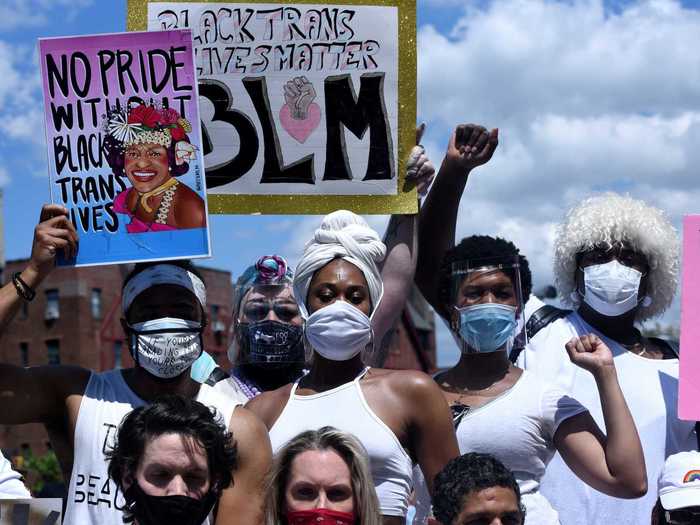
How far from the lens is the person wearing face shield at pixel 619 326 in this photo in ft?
15.5

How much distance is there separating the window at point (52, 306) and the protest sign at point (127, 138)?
54698 mm

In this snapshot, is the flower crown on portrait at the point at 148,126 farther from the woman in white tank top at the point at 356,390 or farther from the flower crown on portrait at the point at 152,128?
the woman in white tank top at the point at 356,390

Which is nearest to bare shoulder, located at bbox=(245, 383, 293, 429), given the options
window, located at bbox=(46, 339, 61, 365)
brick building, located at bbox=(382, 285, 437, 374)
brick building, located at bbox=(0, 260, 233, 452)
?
brick building, located at bbox=(0, 260, 233, 452)

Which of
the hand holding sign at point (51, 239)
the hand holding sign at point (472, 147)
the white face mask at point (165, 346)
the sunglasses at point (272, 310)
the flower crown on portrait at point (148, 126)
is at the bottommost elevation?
the sunglasses at point (272, 310)

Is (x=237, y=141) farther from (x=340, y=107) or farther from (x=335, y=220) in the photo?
(x=335, y=220)

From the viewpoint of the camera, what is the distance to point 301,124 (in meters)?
5.25

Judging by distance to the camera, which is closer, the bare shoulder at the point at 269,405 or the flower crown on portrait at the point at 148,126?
the bare shoulder at the point at 269,405

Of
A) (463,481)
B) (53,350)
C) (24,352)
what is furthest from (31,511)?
(24,352)

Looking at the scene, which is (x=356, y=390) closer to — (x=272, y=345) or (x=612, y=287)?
(x=272, y=345)

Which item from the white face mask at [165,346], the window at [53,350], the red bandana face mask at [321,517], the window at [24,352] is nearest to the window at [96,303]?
the window at [53,350]

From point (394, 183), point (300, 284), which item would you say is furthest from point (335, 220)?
point (394, 183)

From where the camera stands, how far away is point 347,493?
351cm

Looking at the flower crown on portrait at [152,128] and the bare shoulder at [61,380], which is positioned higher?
the flower crown on portrait at [152,128]

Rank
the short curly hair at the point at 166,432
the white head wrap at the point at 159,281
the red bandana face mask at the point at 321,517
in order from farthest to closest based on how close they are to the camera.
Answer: the white head wrap at the point at 159,281 < the short curly hair at the point at 166,432 < the red bandana face mask at the point at 321,517
